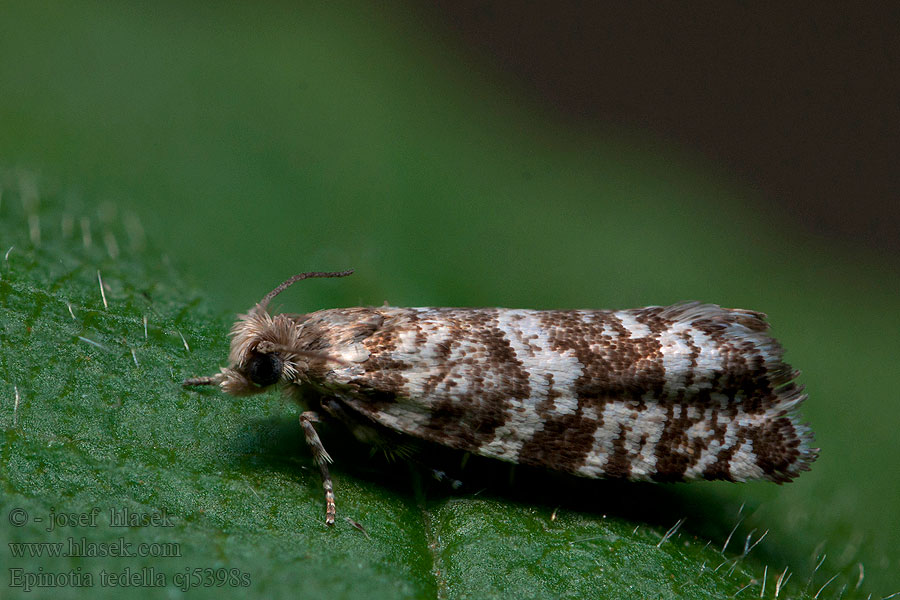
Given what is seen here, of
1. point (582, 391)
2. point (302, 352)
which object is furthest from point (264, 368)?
point (582, 391)

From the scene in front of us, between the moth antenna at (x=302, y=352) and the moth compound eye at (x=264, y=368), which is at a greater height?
the moth antenna at (x=302, y=352)

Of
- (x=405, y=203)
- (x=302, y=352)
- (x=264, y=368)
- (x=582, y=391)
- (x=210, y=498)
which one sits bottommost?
(x=210, y=498)

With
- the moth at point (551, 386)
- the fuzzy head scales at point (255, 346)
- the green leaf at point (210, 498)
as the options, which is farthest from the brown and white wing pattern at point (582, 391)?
the green leaf at point (210, 498)

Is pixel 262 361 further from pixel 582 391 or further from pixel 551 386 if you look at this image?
pixel 582 391

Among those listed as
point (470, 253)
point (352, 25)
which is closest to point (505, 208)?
point (470, 253)

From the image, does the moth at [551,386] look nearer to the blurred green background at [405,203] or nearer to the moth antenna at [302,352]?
the moth antenna at [302,352]

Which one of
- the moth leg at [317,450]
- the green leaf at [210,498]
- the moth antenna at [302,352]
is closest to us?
the green leaf at [210,498]
